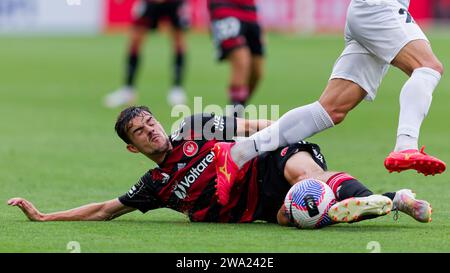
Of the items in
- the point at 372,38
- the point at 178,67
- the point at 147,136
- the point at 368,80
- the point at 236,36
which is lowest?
the point at 178,67

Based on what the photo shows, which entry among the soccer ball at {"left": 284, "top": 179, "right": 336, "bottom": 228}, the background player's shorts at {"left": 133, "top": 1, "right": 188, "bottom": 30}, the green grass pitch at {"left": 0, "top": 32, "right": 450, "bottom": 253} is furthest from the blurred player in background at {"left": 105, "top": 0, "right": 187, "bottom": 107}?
the soccer ball at {"left": 284, "top": 179, "right": 336, "bottom": 228}

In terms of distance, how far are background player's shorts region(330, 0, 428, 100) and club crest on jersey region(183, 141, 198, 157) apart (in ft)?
3.39

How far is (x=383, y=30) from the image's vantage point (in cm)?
720

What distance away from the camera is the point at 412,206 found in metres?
7.20

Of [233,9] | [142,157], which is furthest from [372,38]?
[233,9]

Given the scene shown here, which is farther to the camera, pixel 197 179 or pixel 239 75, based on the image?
pixel 239 75

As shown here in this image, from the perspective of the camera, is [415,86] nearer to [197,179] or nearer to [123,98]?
[197,179]

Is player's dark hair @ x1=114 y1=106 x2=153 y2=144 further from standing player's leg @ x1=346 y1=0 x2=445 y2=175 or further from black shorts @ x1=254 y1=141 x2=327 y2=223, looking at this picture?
standing player's leg @ x1=346 y1=0 x2=445 y2=175

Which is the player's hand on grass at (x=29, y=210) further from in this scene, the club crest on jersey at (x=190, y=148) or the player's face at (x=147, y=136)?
the club crest on jersey at (x=190, y=148)

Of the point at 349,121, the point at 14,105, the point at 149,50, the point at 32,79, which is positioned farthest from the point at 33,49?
the point at 349,121

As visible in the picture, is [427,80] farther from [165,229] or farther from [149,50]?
[149,50]

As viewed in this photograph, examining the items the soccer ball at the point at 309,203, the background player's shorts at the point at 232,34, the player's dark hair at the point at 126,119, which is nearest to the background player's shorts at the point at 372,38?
the soccer ball at the point at 309,203

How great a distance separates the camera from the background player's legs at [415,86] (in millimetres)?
6965

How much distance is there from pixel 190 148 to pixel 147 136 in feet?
1.10
